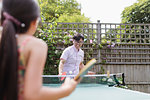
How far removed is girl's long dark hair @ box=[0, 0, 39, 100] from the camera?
101 centimetres

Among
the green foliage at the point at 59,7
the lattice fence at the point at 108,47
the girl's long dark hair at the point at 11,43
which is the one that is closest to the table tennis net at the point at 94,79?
the girl's long dark hair at the point at 11,43

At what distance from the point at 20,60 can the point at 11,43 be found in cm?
8

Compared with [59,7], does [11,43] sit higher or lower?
lower

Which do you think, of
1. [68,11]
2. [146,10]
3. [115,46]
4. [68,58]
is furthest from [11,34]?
[68,11]

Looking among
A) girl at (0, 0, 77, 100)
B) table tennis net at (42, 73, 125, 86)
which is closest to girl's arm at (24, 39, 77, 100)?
girl at (0, 0, 77, 100)

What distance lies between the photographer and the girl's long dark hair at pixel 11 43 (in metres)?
1.01

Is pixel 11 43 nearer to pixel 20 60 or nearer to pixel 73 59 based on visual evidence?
pixel 20 60

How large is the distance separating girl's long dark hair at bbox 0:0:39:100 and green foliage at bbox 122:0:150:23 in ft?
67.2

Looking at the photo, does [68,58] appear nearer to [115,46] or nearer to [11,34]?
[11,34]

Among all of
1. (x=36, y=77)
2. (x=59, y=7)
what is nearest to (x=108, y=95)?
(x=36, y=77)

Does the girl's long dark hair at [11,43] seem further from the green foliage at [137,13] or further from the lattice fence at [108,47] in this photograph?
the green foliage at [137,13]

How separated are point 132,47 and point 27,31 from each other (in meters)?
8.46

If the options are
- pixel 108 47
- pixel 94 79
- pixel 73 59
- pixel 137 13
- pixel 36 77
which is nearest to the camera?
pixel 36 77

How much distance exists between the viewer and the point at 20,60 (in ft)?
3.40
